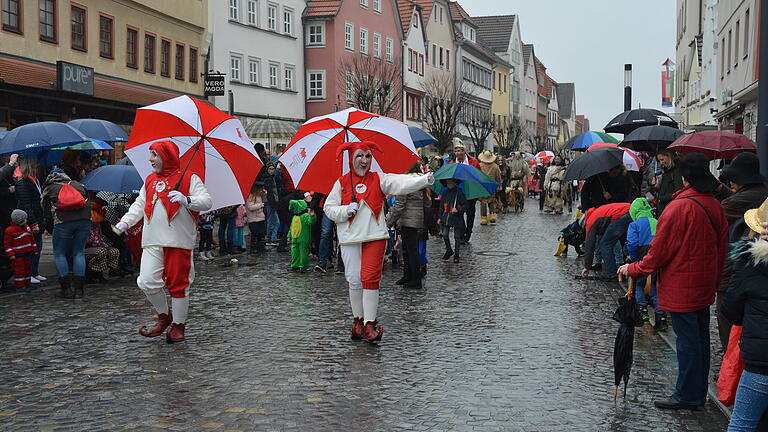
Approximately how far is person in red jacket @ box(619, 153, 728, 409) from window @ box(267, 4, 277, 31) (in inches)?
1502

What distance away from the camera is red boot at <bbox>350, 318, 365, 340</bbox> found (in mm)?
9234

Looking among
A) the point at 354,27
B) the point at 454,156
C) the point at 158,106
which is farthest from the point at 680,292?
the point at 354,27

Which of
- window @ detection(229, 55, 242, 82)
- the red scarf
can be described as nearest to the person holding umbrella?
the red scarf

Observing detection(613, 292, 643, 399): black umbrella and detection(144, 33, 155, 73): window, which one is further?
detection(144, 33, 155, 73): window

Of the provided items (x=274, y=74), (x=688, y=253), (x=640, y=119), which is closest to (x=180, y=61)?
(x=274, y=74)

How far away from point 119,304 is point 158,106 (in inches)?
120

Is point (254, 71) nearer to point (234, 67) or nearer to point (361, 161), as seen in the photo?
point (234, 67)

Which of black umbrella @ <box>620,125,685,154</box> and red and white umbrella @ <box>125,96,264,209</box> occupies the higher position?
black umbrella @ <box>620,125,685,154</box>

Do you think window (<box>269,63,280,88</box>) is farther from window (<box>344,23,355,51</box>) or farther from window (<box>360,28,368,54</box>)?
window (<box>360,28,368,54</box>)

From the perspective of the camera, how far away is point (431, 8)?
216 feet

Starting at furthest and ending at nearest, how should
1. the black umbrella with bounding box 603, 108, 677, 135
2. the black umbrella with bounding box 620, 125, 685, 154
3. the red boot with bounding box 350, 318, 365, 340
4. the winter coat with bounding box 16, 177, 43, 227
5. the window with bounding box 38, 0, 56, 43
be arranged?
the window with bounding box 38, 0, 56, 43, the black umbrella with bounding box 603, 108, 677, 135, the black umbrella with bounding box 620, 125, 685, 154, the winter coat with bounding box 16, 177, 43, 227, the red boot with bounding box 350, 318, 365, 340

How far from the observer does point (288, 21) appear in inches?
1807

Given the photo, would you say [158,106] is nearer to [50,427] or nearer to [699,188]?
[50,427]

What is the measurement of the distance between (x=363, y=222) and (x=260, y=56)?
34.0m
